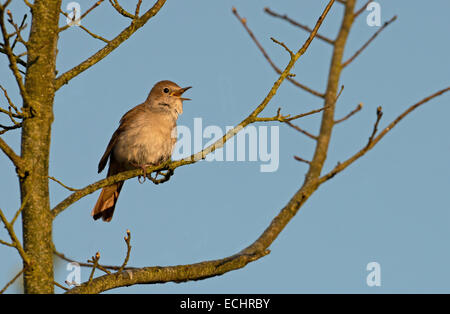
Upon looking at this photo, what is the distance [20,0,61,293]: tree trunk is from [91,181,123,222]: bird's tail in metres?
3.95

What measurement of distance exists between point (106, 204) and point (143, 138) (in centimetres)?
118

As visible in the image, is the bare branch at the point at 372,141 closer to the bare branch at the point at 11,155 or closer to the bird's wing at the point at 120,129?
the bare branch at the point at 11,155

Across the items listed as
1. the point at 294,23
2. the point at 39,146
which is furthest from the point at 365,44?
the point at 39,146

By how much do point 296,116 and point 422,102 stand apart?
1.05 m

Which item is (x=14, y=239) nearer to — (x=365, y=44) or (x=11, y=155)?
(x=11, y=155)

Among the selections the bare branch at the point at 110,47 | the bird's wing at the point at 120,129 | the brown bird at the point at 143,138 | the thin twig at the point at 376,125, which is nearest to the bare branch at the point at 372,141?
the thin twig at the point at 376,125

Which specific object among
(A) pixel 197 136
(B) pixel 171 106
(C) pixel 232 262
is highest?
(B) pixel 171 106

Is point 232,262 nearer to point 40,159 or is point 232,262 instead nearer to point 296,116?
point 296,116

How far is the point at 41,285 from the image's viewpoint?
4.38 m

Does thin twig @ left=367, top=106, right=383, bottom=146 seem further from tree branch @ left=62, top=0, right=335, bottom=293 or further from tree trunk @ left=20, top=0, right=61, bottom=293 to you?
tree trunk @ left=20, top=0, right=61, bottom=293

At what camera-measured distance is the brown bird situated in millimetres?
8258

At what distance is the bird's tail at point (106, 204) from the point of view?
873cm

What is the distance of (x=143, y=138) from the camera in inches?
326
